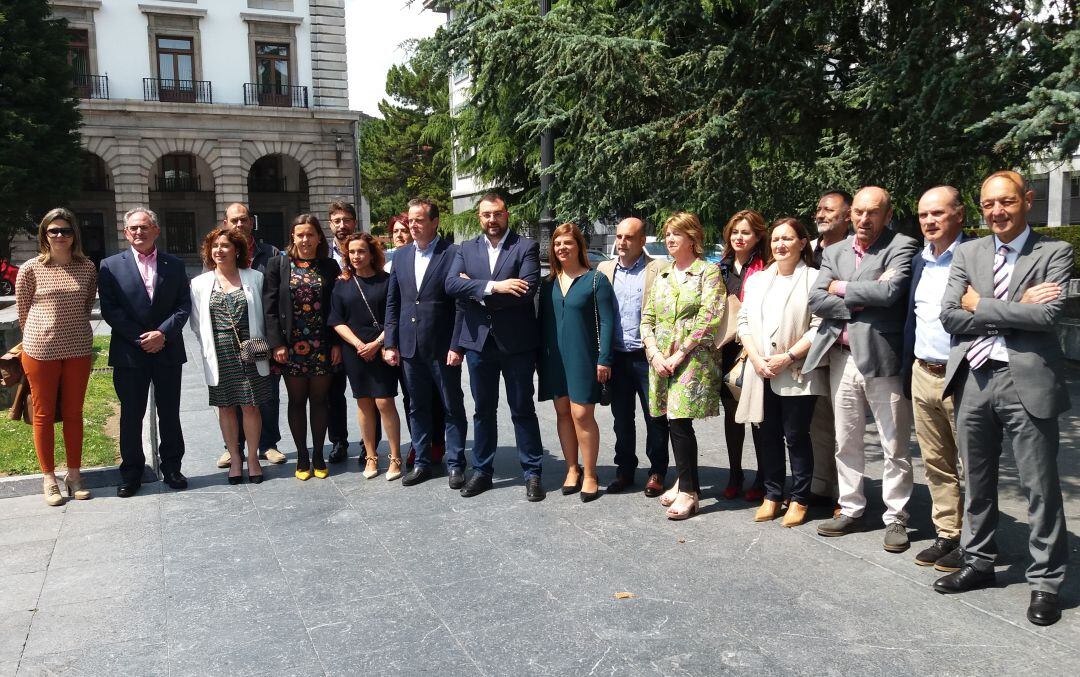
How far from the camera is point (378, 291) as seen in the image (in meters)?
7.07

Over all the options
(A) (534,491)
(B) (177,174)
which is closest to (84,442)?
(A) (534,491)

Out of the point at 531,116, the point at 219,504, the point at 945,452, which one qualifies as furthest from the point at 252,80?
the point at 945,452

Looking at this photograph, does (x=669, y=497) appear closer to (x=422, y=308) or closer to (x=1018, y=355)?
(x=422, y=308)

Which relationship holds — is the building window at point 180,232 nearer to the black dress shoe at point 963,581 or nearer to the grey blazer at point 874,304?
the grey blazer at point 874,304

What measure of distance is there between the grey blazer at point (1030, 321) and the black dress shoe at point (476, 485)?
11.5 ft

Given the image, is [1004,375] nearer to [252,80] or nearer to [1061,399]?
[1061,399]

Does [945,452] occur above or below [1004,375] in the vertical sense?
below

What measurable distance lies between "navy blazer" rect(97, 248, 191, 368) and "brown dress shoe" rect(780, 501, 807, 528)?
4.52 meters

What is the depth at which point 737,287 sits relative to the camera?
6176 millimetres

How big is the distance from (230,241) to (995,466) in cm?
553

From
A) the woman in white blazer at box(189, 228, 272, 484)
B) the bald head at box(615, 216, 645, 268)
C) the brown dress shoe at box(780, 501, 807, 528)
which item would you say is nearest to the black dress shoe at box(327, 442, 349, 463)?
the woman in white blazer at box(189, 228, 272, 484)

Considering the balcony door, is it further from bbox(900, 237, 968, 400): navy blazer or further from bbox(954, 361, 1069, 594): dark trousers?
bbox(954, 361, 1069, 594): dark trousers

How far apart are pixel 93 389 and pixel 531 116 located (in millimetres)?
6525

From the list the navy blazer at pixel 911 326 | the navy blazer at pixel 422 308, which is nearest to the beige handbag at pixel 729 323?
the navy blazer at pixel 911 326
